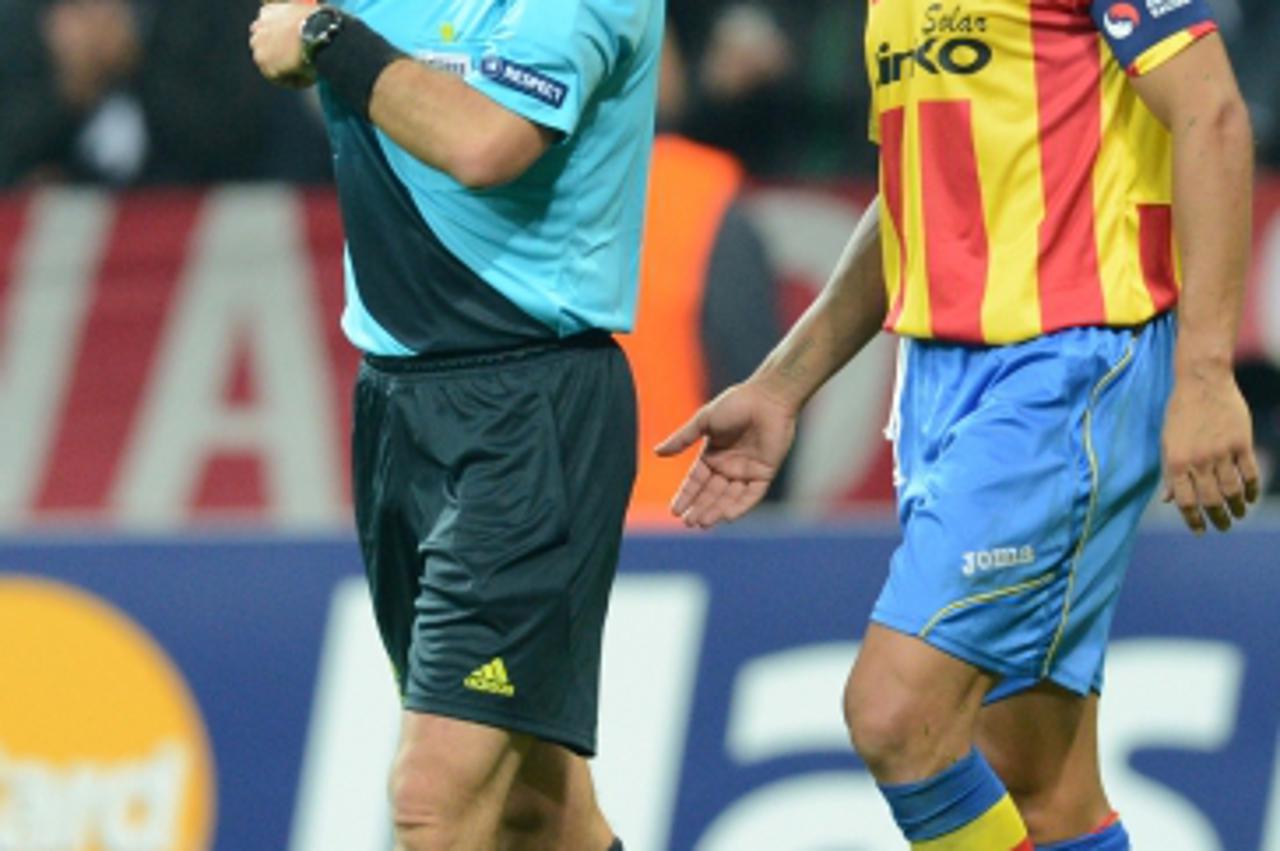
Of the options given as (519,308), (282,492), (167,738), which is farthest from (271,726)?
(282,492)

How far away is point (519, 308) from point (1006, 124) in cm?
76

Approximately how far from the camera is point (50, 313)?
8.20m

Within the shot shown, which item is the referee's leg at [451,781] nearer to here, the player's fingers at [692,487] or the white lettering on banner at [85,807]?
the player's fingers at [692,487]

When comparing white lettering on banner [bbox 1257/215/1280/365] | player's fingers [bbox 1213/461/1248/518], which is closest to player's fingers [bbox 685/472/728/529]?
player's fingers [bbox 1213/461/1248/518]

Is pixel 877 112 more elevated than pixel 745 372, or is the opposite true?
pixel 877 112

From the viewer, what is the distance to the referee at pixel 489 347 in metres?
3.81

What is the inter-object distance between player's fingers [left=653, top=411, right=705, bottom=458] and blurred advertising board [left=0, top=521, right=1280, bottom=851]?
1.00 meters

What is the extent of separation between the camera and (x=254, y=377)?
26.8ft

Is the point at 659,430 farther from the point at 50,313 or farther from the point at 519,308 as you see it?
the point at 50,313

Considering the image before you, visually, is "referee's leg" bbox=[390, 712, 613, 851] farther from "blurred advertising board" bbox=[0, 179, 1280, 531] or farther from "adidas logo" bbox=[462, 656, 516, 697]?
"blurred advertising board" bbox=[0, 179, 1280, 531]

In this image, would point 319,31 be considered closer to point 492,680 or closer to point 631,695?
point 492,680

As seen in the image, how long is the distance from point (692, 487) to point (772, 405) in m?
0.18

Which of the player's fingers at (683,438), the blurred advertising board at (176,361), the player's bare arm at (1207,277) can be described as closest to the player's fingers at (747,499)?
the player's fingers at (683,438)

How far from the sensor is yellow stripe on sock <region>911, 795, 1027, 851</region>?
3674mm
